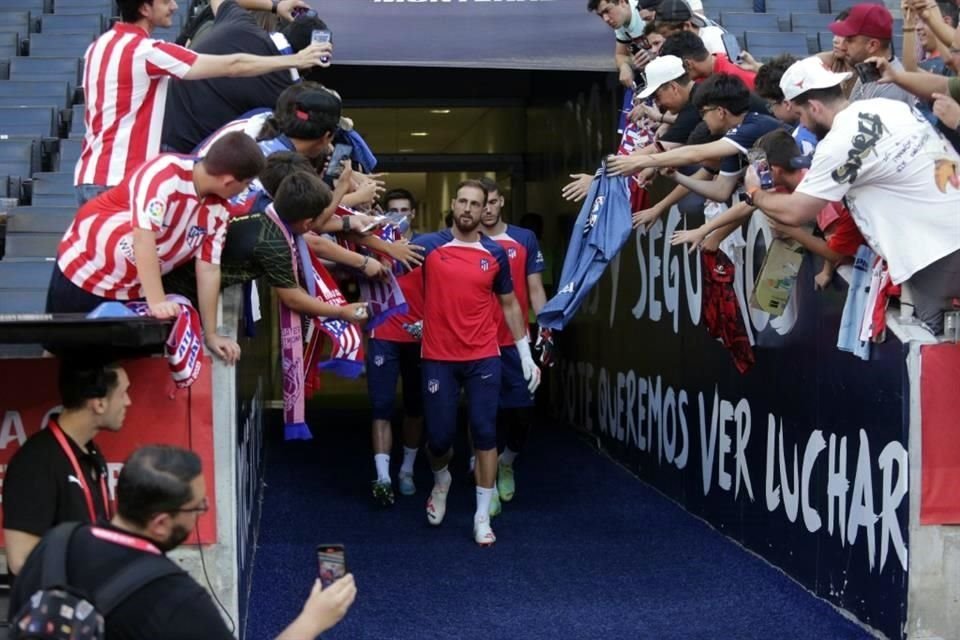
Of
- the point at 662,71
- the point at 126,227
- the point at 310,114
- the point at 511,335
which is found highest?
the point at 662,71

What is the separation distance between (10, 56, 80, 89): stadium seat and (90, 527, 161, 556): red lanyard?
8.70 m

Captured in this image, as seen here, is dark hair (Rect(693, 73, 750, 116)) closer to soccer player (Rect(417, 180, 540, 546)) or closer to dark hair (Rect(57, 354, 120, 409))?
soccer player (Rect(417, 180, 540, 546))

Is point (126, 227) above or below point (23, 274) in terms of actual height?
above

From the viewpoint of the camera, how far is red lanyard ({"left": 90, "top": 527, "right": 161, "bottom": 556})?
3482 mm

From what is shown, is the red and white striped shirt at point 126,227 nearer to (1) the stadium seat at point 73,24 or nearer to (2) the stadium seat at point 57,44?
(2) the stadium seat at point 57,44

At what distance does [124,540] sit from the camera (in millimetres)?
3488

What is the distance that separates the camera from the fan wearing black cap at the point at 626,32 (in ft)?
29.4

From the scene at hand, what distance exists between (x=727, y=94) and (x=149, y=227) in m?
3.15

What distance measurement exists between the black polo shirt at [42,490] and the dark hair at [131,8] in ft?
7.77

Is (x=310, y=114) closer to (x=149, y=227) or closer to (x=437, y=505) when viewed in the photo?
(x=149, y=227)

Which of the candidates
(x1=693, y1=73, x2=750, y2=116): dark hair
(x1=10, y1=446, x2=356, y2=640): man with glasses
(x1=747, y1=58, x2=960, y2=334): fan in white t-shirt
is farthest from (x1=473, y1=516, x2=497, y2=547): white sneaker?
(x1=10, y1=446, x2=356, y2=640): man with glasses

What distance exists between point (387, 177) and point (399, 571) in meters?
8.92

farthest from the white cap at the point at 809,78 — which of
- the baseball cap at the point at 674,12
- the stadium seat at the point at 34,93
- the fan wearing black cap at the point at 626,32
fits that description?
the stadium seat at the point at 34,93

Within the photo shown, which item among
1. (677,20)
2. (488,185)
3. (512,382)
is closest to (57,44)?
(488,185)
